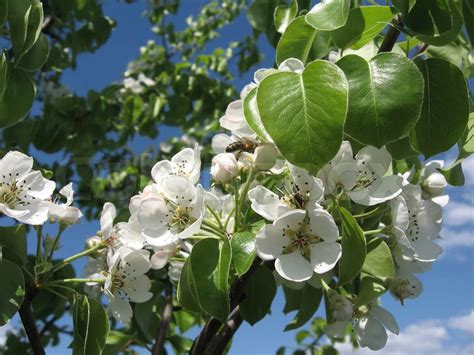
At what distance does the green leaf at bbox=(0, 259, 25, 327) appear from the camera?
1.24 metres

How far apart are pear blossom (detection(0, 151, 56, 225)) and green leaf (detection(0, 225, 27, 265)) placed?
0.05 m

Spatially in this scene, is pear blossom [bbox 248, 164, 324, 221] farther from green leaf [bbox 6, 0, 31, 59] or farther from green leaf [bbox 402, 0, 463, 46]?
green leaf [bbox 6, 0, 31, 59]

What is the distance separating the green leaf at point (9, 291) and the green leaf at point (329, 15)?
76 cm

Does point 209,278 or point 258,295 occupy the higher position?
point 209,278

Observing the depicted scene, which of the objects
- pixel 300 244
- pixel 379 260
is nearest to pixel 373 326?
pixel 379 260

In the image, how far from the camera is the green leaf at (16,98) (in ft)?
4.42

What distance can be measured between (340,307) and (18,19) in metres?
0.90

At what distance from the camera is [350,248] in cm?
106

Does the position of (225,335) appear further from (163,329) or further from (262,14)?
(262,14)

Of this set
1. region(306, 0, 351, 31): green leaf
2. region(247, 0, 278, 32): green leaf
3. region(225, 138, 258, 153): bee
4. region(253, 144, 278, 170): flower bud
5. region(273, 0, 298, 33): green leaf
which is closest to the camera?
region(306, 0, 351, 31): green leaf

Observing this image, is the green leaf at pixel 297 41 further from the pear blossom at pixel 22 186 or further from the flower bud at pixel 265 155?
the pear blossom at pixel 22 186

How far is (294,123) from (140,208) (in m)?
0.42

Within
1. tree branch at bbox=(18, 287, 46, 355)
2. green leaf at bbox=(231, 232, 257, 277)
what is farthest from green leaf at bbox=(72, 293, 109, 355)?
green leaf at bbox=(231, 232, 257, 277)

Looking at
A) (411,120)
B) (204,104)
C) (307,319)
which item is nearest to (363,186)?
(411,120)
